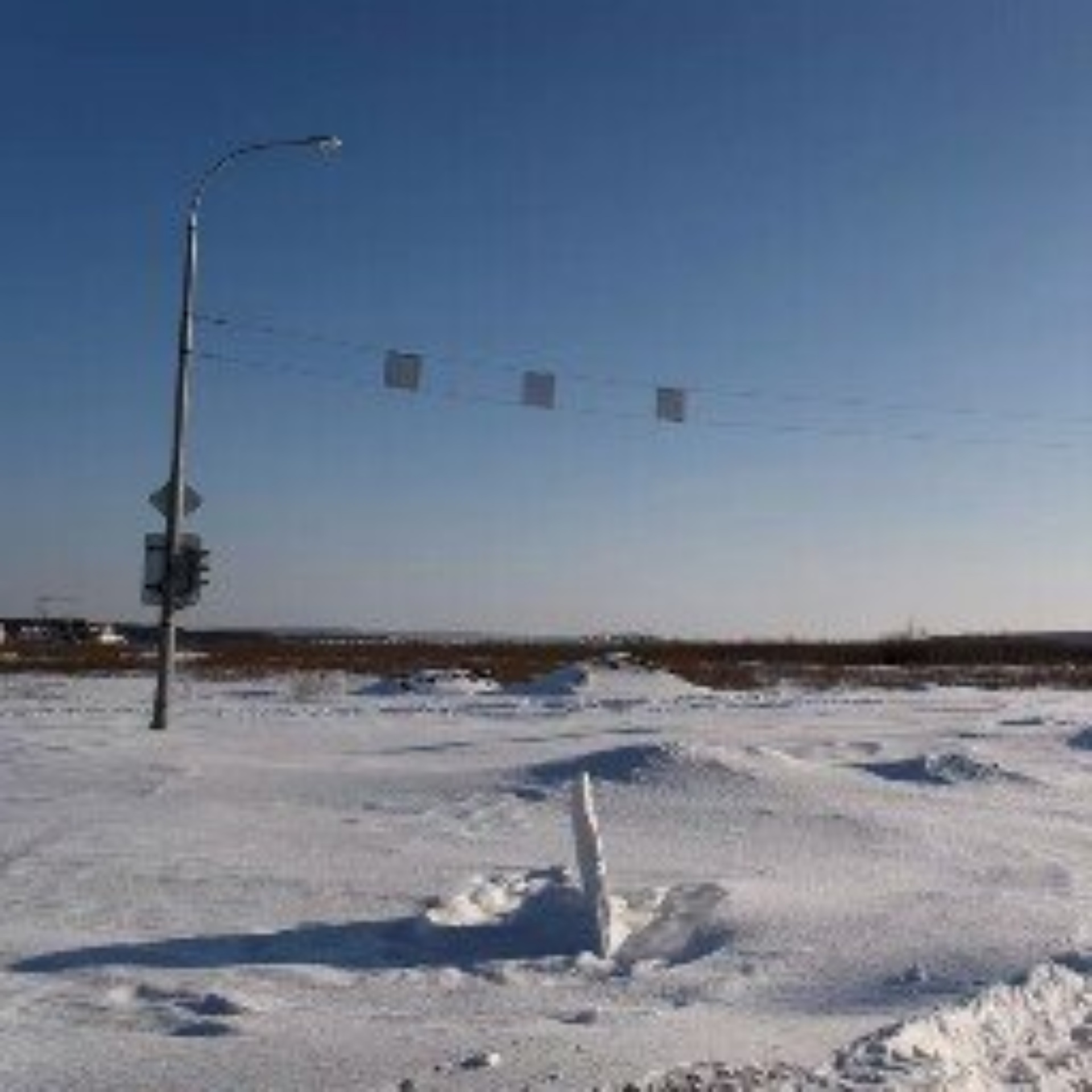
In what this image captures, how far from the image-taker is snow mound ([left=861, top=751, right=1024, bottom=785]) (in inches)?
651

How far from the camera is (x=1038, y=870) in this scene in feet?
37.5

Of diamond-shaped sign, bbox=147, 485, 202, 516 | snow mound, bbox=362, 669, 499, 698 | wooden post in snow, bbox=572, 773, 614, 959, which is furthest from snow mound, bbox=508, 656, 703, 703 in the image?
wooden post in snow, bbox=572, 773, 614, 959

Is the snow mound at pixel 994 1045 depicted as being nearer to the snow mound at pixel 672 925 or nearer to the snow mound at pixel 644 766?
the snow mound at pixel 672 925

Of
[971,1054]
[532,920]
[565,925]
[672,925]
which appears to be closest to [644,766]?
[672,925]

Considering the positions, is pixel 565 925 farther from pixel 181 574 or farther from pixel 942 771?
pixel 181 574

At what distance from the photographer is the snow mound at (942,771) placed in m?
16.5

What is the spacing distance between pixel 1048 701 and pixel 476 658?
51170mm

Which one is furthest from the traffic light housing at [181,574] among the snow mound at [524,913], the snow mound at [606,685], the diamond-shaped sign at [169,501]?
the snow mound at [606,685]

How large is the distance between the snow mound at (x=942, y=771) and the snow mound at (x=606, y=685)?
20.0 m

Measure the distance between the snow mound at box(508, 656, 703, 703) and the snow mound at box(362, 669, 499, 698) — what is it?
999 millimetres

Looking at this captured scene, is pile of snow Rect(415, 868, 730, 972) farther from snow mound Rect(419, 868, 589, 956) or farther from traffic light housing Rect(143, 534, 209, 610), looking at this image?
traffic light housing Rect(143, 534, 209, 610)

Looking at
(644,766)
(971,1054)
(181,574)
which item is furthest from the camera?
(181,574)

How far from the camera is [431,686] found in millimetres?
43469

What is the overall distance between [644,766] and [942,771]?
3.41 m
